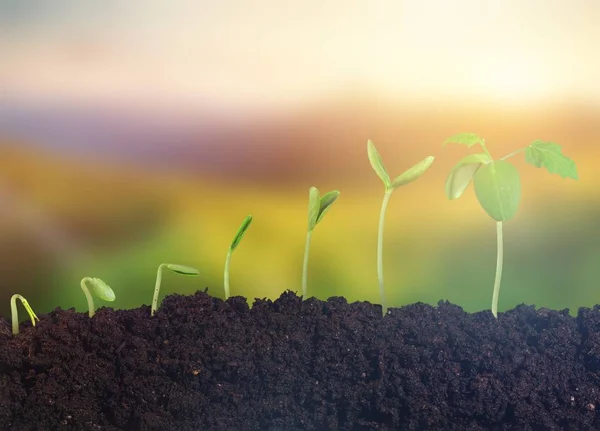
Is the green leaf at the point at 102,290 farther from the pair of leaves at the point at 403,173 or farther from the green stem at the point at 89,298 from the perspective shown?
the pair of leaves at the point at 403,173

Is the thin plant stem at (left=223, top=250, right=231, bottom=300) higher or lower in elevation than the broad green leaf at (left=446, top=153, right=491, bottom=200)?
lower

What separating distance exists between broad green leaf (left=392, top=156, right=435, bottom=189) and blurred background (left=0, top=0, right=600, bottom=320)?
6 cm

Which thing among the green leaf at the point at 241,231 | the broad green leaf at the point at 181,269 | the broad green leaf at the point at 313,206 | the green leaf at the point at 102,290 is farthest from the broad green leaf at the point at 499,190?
the green leaf at the point at 102,290

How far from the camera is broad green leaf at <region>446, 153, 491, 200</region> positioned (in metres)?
1.18

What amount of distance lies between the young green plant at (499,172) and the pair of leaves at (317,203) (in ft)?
0.64

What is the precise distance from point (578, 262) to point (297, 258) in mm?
463

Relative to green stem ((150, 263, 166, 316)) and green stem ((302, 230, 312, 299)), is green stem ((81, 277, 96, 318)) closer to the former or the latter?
green stem ((150, 263, 166, 316))

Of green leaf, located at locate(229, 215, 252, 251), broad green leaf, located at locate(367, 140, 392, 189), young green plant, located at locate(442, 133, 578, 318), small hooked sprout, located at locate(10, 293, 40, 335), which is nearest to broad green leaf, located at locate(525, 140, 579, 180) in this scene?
young green plant, located at locate(442, 133, 578, 318)

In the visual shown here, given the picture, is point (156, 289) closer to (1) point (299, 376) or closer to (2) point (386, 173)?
(1) point (299, 376)

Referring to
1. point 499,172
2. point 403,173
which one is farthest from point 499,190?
point 403,173

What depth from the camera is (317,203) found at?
118 centimetres

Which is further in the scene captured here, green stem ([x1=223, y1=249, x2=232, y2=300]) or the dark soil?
green stem ([x1=223, y1=249, x2=232, y2=300])

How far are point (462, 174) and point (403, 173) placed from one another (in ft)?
0.33

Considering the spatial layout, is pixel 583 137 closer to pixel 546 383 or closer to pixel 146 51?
pixel 546 383
